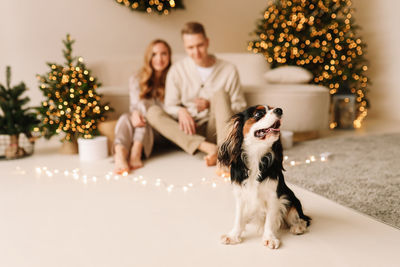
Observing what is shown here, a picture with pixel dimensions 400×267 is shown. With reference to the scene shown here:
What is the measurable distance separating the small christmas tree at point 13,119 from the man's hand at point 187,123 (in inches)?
46.1

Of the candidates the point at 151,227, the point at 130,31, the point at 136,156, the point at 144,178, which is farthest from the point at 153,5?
the point at 151,227

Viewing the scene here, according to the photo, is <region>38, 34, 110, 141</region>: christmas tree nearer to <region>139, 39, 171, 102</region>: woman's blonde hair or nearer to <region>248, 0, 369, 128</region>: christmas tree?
<region>139, 39, 171, 102</region>: woman's blonde hair

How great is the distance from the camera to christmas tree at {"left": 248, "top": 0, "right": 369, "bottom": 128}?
386cm

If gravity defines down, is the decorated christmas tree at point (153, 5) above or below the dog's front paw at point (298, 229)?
above

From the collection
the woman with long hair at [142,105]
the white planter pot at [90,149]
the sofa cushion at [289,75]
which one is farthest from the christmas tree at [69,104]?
the sofa cushion at [289,75]

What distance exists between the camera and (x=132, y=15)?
4113 mm

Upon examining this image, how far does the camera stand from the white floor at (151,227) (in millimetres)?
1294

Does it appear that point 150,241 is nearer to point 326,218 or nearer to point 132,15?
point 326,218

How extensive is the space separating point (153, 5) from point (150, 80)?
1549 mm

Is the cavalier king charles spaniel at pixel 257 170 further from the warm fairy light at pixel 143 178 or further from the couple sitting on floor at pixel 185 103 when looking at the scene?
the couple sitting on floor at pixel 185 103

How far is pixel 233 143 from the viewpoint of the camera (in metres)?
1.36

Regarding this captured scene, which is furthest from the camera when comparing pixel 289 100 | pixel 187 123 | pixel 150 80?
pixel 289 100

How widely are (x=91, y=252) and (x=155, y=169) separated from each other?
3.63ft

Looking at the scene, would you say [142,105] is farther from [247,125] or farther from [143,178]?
[247,125]
